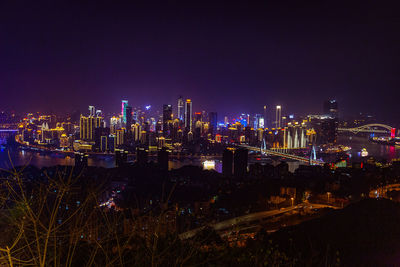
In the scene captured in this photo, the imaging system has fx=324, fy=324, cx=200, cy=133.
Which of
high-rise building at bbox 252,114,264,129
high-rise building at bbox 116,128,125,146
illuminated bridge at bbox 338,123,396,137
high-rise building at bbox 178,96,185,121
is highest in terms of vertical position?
high-rise building at bbox 178,96,185,121

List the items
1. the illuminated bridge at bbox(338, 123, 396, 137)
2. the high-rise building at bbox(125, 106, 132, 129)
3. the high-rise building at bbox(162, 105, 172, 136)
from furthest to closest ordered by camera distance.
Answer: the illuminated bridge at bbox(338, 123, 396, 137) → the high-rise building at bbox(125, 106, 132, 129) → the high-rise building at bbox(162, 105, 172, 136)

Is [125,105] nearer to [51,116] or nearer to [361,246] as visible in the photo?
[51,116]

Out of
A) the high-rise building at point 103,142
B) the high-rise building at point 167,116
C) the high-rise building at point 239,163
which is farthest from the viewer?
the high-rise building at point 167,116

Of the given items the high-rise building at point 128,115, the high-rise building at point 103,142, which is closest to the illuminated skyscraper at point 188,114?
the high-rise building at point 128,115

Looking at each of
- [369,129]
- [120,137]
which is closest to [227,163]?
[120,137]

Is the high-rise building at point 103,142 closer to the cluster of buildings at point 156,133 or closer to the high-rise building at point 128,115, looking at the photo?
the cluster of buildings at point 156,133

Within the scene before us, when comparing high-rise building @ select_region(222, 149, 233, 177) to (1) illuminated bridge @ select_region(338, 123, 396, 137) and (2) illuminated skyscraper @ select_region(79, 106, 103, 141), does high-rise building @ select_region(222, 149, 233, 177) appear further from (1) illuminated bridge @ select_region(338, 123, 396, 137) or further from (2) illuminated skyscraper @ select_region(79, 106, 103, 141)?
(1) illuminated bridge @ select_region(338, 123, 396, 137)

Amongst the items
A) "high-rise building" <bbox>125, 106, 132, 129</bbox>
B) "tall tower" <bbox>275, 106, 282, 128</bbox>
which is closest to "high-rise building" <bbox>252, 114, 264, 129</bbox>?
"tall tower" <bbox>275, 106, 282, 128</bbox>

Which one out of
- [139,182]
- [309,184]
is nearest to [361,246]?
[309,184]

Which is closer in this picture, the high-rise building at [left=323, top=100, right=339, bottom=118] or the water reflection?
the water reflection

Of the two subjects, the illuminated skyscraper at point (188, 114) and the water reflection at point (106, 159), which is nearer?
the water reflection at point (106, 159)

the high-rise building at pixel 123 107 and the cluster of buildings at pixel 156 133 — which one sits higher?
the high-rise building at pixel 123 107
